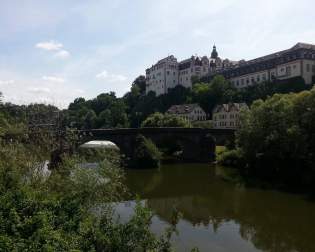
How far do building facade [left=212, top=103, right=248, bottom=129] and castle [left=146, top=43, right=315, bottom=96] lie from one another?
14.1 m

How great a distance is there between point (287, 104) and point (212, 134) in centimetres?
2448

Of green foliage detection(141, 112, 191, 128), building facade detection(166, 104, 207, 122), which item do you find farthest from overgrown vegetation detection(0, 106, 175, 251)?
building facade detection(166, 104, 207, 122)

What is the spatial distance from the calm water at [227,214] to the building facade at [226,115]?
171ft

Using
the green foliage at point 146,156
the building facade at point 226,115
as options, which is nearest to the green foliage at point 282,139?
the green foliage at point 146,156

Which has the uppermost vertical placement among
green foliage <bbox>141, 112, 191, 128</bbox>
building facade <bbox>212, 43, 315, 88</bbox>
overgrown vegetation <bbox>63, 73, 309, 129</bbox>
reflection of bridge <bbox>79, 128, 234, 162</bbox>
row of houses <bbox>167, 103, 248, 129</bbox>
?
building facade <bbox>212, 43, 315, 88</bbox>

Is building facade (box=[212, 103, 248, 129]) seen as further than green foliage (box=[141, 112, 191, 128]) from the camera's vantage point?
Yes

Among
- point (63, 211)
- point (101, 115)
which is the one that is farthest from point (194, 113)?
point (63, 211)

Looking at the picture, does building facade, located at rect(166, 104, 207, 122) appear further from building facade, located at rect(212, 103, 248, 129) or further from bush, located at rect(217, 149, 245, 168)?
bush, located at rect(217, 149, 245, 168)

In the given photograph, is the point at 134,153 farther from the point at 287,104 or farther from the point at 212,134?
the point at 287,104

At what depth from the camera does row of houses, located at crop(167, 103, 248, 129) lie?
332ft

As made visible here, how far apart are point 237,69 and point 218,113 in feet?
81.1

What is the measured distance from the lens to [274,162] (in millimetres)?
48094

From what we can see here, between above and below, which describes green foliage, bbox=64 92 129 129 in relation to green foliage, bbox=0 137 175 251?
above

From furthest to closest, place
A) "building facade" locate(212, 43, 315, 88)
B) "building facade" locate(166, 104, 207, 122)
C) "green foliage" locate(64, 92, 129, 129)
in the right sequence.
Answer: "green foliage" locate(64, 92, 129, 129) → "building facade" locate(166, 104, 207, 122) → "building facade" locate(212, 43, 315, 88)
